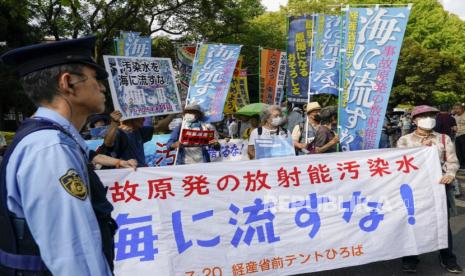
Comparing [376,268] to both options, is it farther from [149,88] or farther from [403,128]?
[403,128]

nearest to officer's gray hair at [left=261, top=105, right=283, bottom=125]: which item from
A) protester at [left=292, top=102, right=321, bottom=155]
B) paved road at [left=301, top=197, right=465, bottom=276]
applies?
protester at [left=292, top=102, right=321, bottom=155]

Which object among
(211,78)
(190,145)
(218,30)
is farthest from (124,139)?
(218,30)

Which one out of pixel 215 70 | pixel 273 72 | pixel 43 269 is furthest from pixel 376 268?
pixel 273 72

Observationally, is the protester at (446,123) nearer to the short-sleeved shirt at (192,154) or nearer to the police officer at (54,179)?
the short-sleeved shirt at (192,154)

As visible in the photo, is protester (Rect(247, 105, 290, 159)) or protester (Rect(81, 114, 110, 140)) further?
A: protester (Rect(81, 114, 110, 140))

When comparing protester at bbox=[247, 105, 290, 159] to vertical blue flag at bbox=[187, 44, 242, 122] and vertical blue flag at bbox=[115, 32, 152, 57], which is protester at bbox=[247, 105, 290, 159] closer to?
vertical blue flag at bbox=[187, 44, 242, 122]

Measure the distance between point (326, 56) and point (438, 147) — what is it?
132 inches

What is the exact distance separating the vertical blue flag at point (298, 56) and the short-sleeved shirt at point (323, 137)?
3040mm

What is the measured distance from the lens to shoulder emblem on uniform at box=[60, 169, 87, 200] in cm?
127

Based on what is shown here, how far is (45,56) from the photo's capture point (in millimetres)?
1457

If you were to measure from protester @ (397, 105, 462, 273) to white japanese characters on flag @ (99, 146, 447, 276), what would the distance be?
0.33 feet

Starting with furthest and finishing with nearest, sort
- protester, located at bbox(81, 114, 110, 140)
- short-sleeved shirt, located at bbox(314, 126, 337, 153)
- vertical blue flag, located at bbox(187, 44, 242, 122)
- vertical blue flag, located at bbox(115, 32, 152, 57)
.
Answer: protester, located at bbox(81, 114, 110, 140)
vertical blue flag, located at bbox(115, 32, 152, 57)
vertical blue flag, located at bbox(187, 44, 242, 122)
short-sleeved shirt, located at bbox(314, 126, 337, 153)

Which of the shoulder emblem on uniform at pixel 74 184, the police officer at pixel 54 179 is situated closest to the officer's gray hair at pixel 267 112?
the police officer at pixel 54 179

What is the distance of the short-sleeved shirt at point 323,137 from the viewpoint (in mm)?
6391
